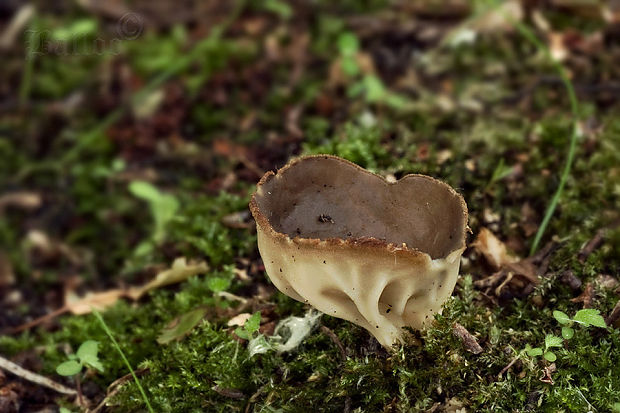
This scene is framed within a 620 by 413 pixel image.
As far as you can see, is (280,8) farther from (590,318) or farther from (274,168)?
(590,318)

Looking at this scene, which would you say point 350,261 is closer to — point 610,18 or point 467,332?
point 467,332

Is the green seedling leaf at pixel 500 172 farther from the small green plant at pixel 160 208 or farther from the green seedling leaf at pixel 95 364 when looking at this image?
the green seedling leaf at pixel 95 364

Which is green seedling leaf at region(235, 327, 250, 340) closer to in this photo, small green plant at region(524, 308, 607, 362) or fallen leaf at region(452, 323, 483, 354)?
fallen leaf at region(452, 323, 483, 354)

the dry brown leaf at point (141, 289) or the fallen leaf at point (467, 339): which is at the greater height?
the fallen leaf at point (467, 339)

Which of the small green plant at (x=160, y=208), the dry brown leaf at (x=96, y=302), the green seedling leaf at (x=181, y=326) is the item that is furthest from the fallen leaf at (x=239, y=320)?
the small green plant at (x=160, y=208)

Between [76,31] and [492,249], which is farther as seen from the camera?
[76,31]

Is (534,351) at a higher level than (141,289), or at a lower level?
higher

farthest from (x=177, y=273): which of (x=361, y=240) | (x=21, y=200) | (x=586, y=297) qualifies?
(x=21, y=200)
